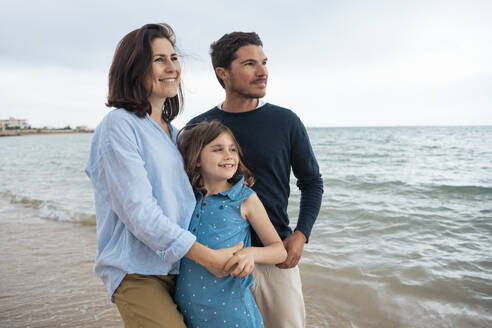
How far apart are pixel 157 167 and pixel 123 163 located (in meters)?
0.18

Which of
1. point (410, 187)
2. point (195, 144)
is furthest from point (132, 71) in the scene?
point (410, 187)

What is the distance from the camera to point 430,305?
3.66 metres

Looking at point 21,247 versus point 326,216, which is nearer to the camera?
point 21,247

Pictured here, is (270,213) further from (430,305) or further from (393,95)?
(393,95)

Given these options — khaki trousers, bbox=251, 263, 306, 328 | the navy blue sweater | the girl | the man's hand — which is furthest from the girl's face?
khaki trousers, bbox=251, 263, 306, 328

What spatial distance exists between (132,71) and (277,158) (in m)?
1.02

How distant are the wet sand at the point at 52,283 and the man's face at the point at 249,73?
228 centimetres

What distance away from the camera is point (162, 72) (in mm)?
1722

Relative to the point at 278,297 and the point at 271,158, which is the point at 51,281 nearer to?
the point at 278,297

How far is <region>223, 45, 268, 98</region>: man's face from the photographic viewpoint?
7.59 feet

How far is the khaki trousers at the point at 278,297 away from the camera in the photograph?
2.11 metres

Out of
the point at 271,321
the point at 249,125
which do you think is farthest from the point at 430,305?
the point at 249,125

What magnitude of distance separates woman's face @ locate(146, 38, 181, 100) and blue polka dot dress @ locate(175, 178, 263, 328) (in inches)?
24.2

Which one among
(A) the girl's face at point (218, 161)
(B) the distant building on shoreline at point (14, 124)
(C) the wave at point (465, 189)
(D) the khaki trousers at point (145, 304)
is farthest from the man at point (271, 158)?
(B) the distant building on shoreline at point (14, 124)
